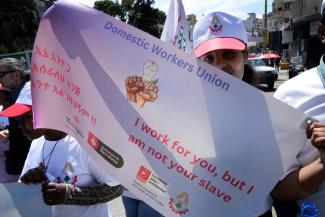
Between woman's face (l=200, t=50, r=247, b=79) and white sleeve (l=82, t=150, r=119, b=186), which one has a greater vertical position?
woman's face (l=200, t=50, r=247, b=79)

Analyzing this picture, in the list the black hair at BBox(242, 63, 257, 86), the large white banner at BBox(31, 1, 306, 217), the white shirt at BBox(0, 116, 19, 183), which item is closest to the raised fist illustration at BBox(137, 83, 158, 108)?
the large white banner at BBox(31, 1, 306, 217)

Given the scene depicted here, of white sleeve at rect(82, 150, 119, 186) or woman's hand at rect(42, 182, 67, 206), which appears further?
white sleeve at rect(82, 150, 119, 186)

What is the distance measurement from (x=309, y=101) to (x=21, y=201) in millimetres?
1379

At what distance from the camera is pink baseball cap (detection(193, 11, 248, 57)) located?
1.79 metres

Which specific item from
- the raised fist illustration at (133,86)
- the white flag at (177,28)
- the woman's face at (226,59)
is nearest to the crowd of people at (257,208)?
the woman's face at (226,59)

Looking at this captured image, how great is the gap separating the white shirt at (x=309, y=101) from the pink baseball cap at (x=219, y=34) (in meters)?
0.31

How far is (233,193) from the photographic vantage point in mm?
1500

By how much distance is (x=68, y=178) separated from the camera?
2.13 m

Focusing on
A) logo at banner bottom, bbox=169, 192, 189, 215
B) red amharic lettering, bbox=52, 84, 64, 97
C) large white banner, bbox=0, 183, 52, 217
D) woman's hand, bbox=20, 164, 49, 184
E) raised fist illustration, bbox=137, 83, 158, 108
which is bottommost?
large white banner, bbox=0, 183, 52, 217

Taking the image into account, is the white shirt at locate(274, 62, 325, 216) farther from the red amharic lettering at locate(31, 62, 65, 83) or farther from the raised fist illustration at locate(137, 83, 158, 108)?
the red amharic lettering at locate(31, 62, 65, 83)

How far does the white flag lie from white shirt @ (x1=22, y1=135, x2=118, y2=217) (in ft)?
3.11

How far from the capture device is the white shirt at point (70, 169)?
215 cm

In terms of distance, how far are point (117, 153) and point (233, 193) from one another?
0.45m

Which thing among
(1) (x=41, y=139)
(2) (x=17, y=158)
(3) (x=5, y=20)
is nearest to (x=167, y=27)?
(1) (x=41, y=139)
